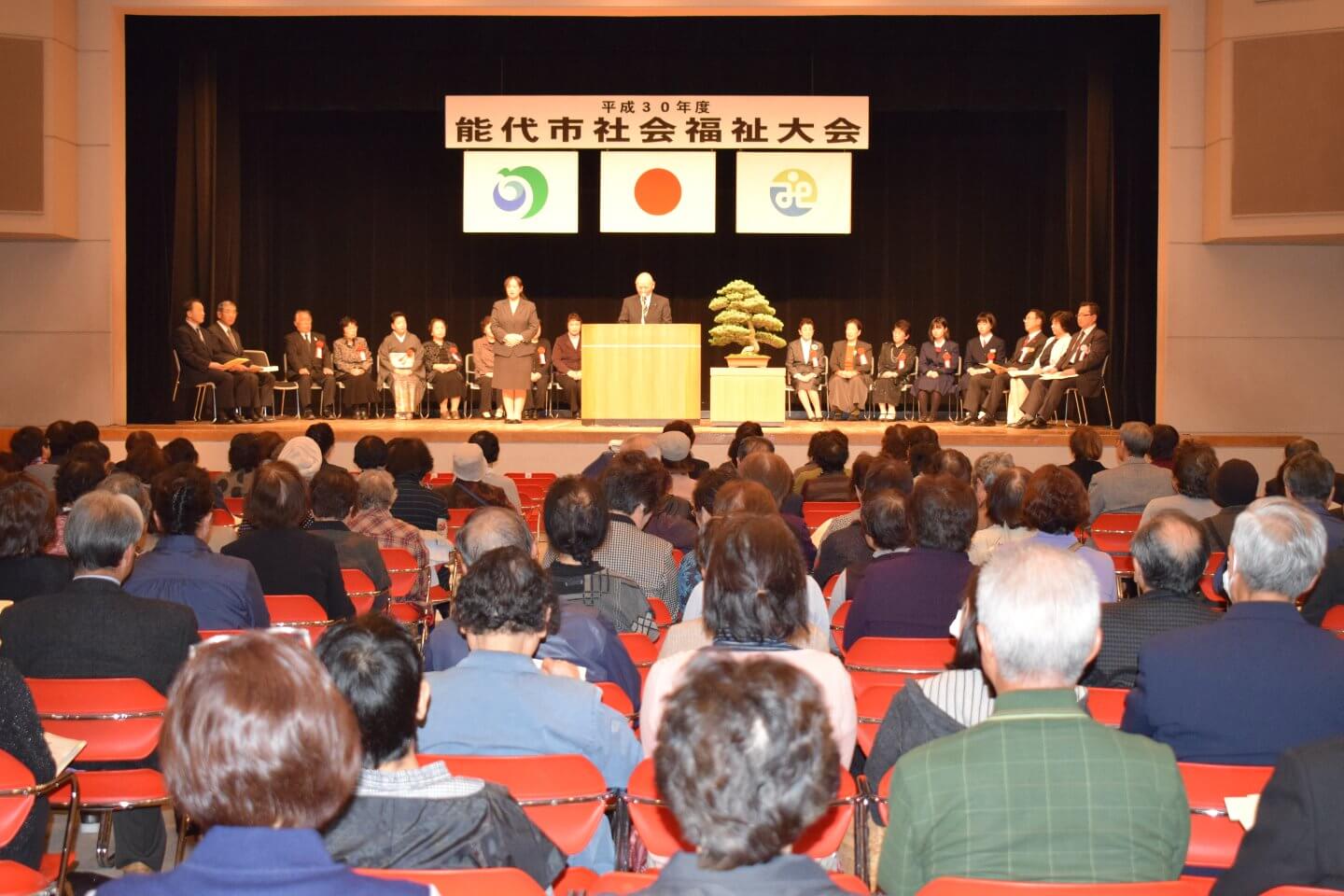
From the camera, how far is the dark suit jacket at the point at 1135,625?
129 inches

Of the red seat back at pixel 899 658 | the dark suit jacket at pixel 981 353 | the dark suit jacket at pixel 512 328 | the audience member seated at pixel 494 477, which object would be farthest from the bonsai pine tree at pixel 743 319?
the red seat back at pixel 899 658

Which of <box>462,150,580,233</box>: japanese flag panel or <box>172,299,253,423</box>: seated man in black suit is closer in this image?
<box>172,299,253,423</box>: seated man in black suit

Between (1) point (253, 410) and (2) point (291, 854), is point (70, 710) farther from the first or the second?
(1) point (253, 410)

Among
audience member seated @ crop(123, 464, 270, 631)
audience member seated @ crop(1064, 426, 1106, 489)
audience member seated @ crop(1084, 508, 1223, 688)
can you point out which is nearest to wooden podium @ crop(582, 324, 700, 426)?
audience member seated @ crop(1064, 426, 1106, 489)

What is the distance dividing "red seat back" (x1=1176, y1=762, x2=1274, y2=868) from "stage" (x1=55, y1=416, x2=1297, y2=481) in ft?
29.9

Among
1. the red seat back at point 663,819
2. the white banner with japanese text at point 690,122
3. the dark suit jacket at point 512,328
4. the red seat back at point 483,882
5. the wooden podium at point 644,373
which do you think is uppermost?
the white banner with japanese text at point 690,122

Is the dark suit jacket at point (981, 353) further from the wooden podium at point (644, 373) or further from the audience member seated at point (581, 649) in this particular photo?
the audience member seated at point (581, 649)

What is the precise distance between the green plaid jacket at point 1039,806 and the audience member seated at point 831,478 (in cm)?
476

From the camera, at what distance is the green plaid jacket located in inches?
75.0

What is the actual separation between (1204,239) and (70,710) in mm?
11012

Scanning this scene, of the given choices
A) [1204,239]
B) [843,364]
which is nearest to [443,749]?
[1204,239]

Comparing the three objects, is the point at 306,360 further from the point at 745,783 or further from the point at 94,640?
the point at 745,783

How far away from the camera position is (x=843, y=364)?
47.9 feet

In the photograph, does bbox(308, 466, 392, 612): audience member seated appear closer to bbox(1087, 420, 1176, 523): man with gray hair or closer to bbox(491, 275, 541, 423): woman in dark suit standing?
bbox(1087, 420, 1176, 523): man with gray hair
